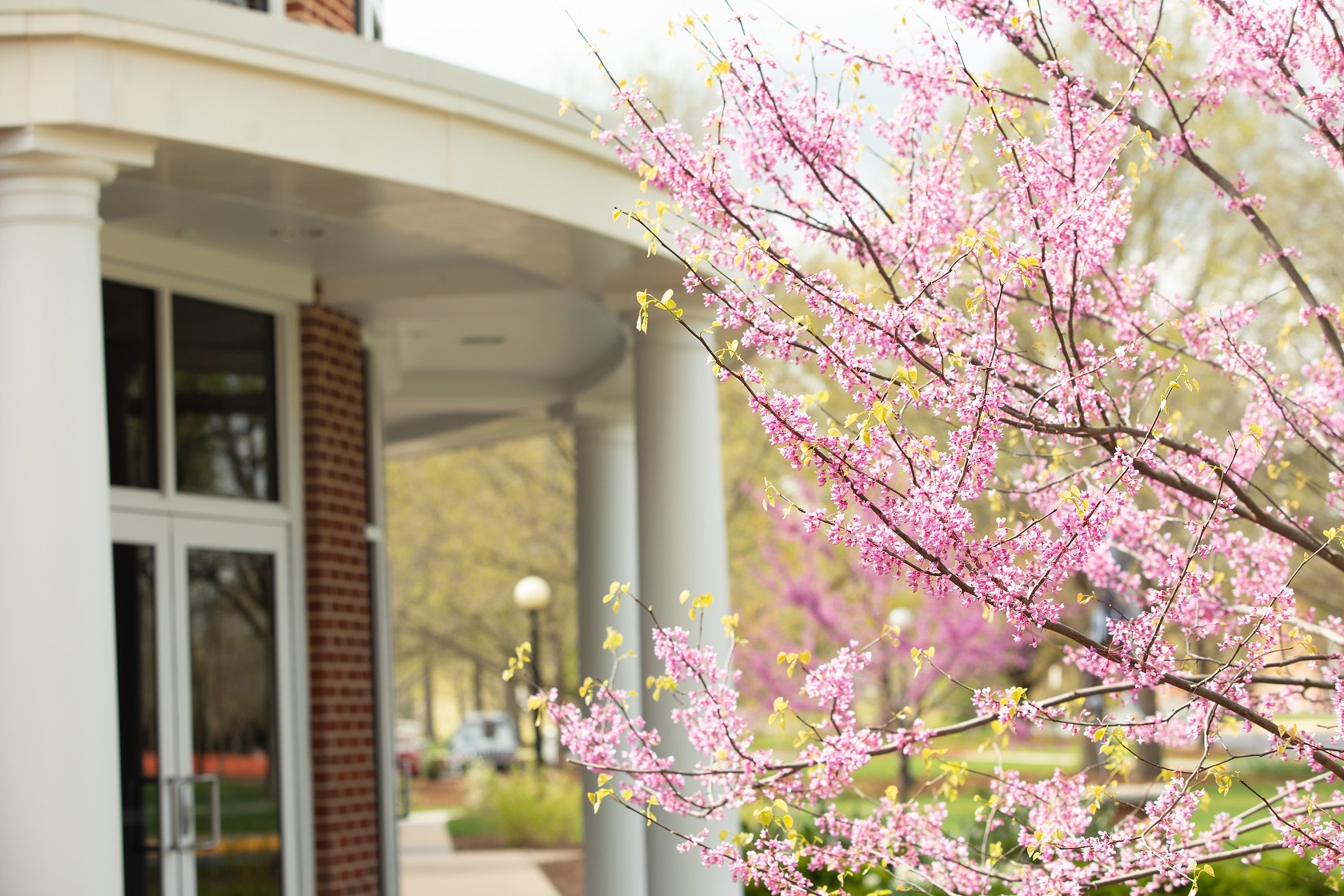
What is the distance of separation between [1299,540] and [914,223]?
46.3 inches

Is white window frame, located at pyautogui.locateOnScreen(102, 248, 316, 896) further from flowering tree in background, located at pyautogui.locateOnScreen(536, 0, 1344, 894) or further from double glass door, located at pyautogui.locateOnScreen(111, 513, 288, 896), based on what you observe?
flowering tree in background, located at pyautogui.locateOnScreen(536, 0, 1344, 894)

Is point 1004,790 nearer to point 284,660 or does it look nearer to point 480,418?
point 284,660

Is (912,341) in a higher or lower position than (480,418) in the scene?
lower

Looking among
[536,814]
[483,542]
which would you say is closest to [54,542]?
[536,814]

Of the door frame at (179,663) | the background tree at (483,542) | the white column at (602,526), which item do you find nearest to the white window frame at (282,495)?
the door frame at (179,663)

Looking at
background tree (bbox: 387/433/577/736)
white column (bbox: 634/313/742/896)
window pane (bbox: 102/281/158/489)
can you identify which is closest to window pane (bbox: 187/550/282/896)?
window pane (bbox: 102/281/158/489)

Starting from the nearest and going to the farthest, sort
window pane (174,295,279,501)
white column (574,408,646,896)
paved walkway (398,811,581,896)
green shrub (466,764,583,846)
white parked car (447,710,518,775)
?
1. window pane (174,295,279,501)
2. white column (574,408,646,896)
3. paved walkway (398,811,581,896)
4. green shrub (466,764,583,846)
5. white parked car (447,710,518,775)

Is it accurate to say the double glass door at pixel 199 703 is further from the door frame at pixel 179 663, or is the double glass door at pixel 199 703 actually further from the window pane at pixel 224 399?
the window pane at pixel 224 399

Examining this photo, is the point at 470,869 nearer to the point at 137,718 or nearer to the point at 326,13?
the point at 137,718

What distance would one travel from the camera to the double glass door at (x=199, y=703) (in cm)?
684

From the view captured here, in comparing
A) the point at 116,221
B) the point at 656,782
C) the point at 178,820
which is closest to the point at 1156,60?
the point at 656,782

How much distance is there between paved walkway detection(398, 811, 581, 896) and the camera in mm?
14109

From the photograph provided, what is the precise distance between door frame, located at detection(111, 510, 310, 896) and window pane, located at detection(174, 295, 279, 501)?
225 mm

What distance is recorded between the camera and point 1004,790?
338cm
